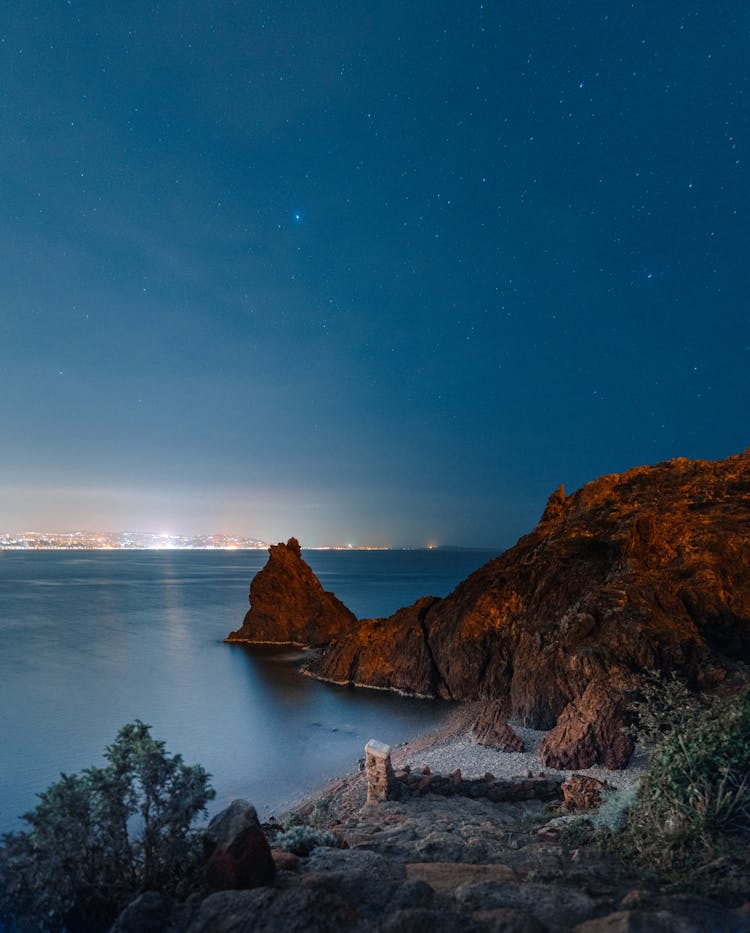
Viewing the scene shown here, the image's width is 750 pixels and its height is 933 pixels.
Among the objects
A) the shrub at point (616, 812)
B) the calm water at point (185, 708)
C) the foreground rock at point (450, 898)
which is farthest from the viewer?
the calm water at point (185, 708)

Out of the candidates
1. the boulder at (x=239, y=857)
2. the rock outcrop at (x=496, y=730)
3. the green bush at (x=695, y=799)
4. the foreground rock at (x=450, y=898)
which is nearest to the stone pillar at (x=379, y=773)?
the foreground rock at (x=450, y=898)

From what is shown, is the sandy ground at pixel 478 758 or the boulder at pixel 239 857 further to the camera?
the sandy ground at pixel 478 758

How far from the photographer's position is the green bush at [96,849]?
871cm

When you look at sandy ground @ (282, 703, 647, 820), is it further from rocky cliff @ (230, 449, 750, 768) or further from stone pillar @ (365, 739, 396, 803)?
stone pillar @ (365, 739, 396, 803)

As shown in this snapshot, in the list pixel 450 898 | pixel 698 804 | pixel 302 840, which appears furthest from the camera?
pixel 302 840

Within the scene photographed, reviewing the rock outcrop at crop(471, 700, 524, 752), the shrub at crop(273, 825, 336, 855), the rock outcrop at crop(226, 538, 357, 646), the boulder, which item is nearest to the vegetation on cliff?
the shrub at crop(273, 825, 336, 855)

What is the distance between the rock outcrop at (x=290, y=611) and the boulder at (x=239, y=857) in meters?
44.4

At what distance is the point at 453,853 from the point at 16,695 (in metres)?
38.2

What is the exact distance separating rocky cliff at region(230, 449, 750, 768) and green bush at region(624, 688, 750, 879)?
12.2 meters

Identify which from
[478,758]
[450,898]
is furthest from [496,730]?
[450,898]

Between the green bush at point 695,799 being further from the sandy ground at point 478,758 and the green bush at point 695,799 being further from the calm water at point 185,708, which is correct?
the calm water at point 185,708

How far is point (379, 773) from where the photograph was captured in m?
16.3

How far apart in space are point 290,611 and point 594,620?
34.5 metres

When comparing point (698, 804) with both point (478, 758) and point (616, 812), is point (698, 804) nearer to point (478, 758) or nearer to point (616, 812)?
point (616, 812)
